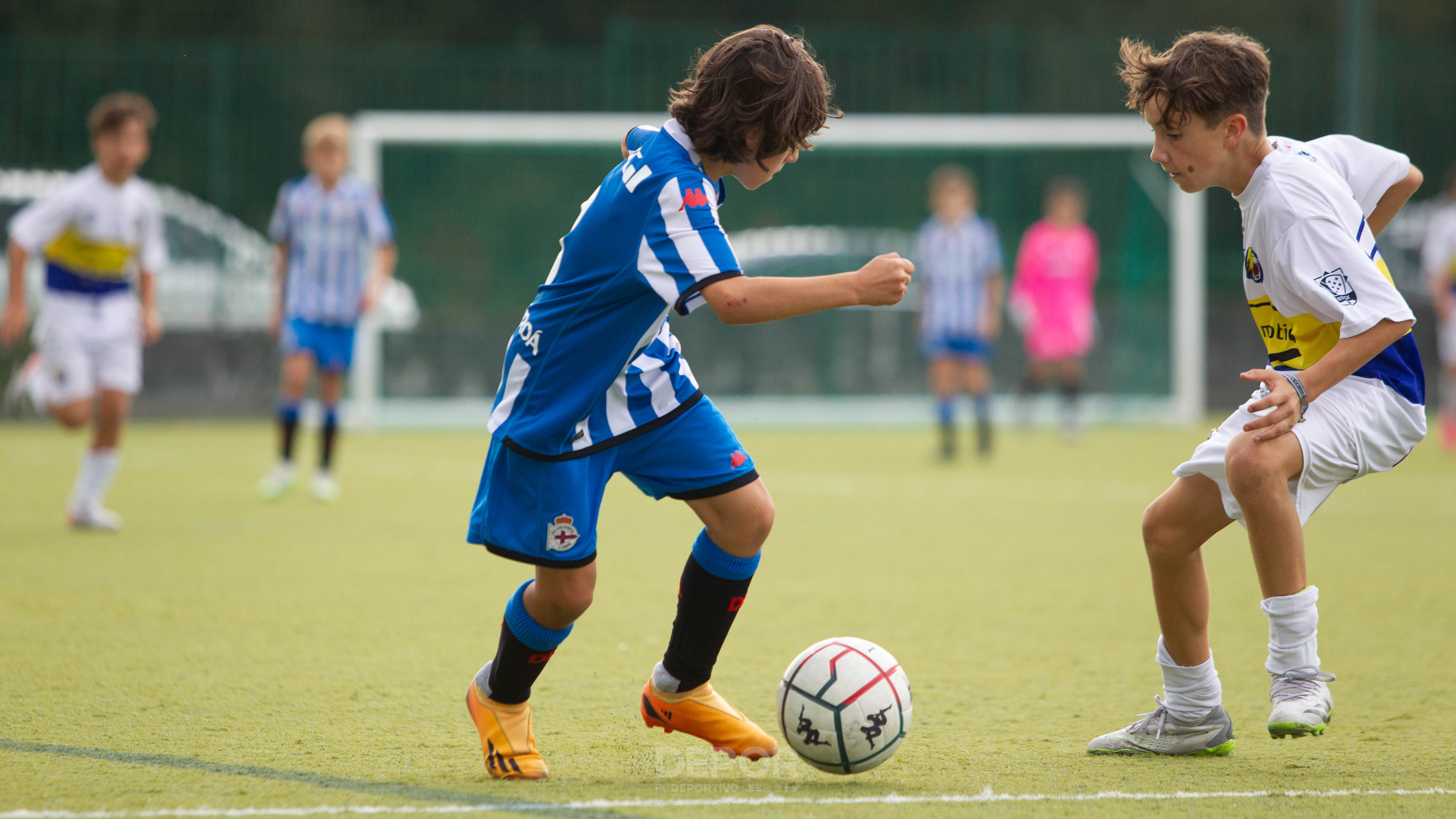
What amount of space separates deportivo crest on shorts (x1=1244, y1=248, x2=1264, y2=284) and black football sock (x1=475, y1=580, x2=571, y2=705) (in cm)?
164

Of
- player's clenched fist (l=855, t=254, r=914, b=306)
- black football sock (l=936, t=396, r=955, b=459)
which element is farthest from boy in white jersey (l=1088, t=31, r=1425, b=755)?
black football sock (l=936, t=396, r=955, b=459)

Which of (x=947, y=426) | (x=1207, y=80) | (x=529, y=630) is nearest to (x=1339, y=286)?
(x=1207, y=80)

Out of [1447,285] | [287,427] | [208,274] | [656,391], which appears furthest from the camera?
[208,274]

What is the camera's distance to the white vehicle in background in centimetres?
1328

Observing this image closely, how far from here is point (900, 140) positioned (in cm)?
1358

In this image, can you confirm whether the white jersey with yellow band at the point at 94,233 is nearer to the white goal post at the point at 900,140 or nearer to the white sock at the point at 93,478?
the white sock at the point at 93,478

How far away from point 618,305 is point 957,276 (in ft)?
26.6

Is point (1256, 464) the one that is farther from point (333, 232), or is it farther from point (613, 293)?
point (333, 232)

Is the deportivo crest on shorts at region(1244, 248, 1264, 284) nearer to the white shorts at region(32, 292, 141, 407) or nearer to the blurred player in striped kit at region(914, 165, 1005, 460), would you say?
the white shorts at region(32, 292, 141, 407)

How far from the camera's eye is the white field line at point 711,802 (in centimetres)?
260

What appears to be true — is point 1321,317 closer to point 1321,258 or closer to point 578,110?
point 1321,258

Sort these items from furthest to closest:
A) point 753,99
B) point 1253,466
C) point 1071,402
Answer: point 1071,402
point 1253,466
point 753,99

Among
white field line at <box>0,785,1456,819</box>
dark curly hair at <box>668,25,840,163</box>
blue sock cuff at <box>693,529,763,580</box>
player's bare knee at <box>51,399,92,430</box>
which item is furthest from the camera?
player's bare knee at <box>51,399,92,430</box>

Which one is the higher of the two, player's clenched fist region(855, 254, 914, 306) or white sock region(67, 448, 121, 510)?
player's clenched fist region(855, 254, 914, 306)
